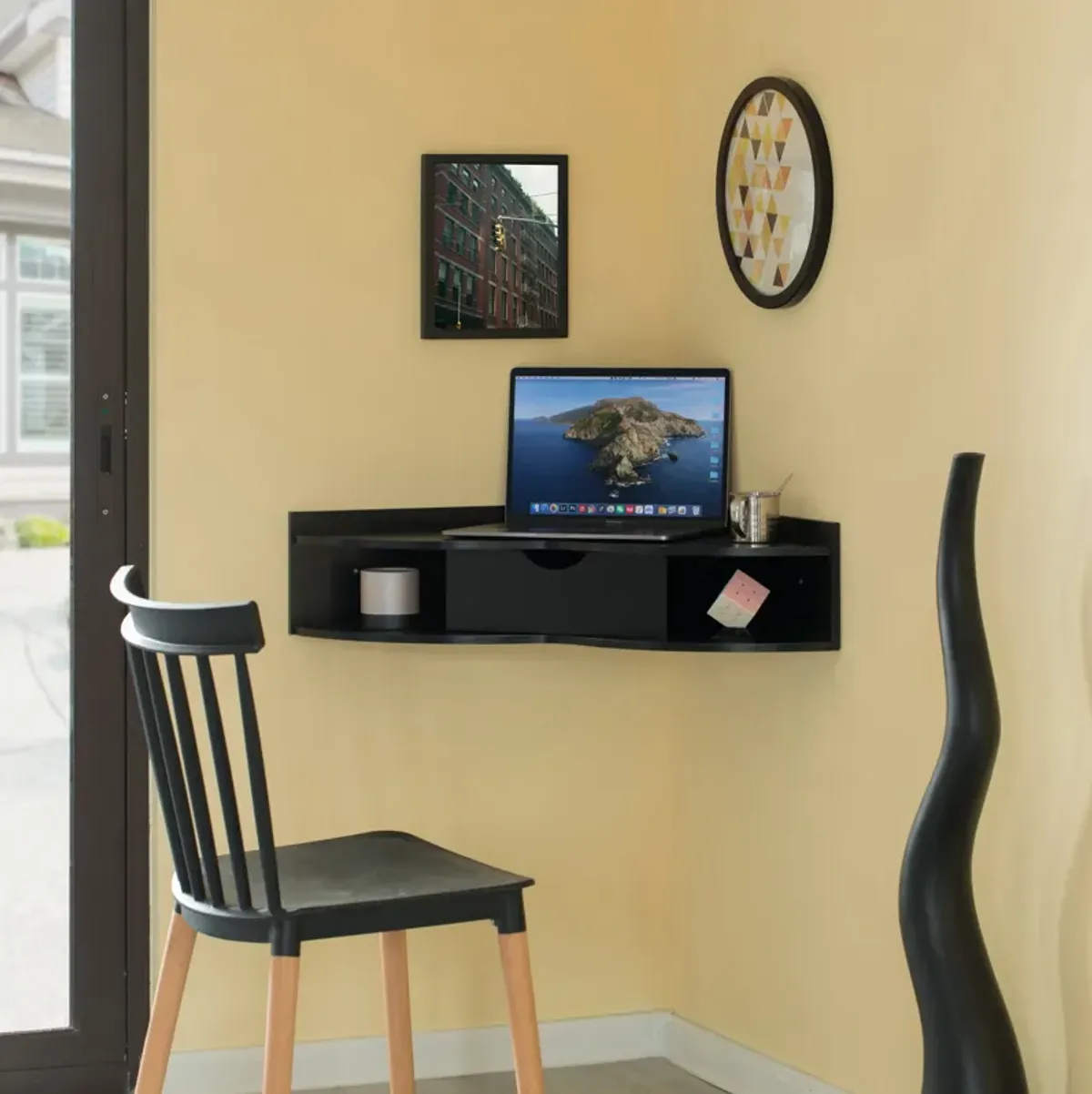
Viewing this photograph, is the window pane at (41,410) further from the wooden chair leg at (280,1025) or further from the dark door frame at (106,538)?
the wooden chair leg at (280,1025)

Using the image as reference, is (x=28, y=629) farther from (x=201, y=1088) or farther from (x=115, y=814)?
(x=201, y=1088)

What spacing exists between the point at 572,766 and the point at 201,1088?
84cm

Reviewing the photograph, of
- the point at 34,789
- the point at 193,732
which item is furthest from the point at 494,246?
the point at 34,789

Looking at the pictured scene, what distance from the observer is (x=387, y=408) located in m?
2.76

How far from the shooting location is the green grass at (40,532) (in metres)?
2.70

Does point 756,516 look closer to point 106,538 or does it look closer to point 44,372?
point 106,538

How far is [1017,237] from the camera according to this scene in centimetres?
199

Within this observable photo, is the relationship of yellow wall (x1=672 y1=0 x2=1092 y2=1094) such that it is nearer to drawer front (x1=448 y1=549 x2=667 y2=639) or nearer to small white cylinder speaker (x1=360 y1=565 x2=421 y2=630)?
drawer front (x1=448 y1=549 x2=667 y2=639)

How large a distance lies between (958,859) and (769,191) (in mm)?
1154

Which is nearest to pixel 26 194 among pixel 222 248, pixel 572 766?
pixel 222 248

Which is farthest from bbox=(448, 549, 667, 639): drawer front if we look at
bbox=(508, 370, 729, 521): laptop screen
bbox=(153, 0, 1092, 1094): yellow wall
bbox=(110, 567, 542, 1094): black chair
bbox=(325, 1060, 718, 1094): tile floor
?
bbox=(325, 1060, 718, 1094): tile floor

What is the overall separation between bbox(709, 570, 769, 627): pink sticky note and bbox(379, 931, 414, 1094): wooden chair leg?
70cm

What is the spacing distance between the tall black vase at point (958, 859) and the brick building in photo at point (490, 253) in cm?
113

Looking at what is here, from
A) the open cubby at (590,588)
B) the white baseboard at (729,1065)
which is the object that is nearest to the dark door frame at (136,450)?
the open cubby at (590,588)
